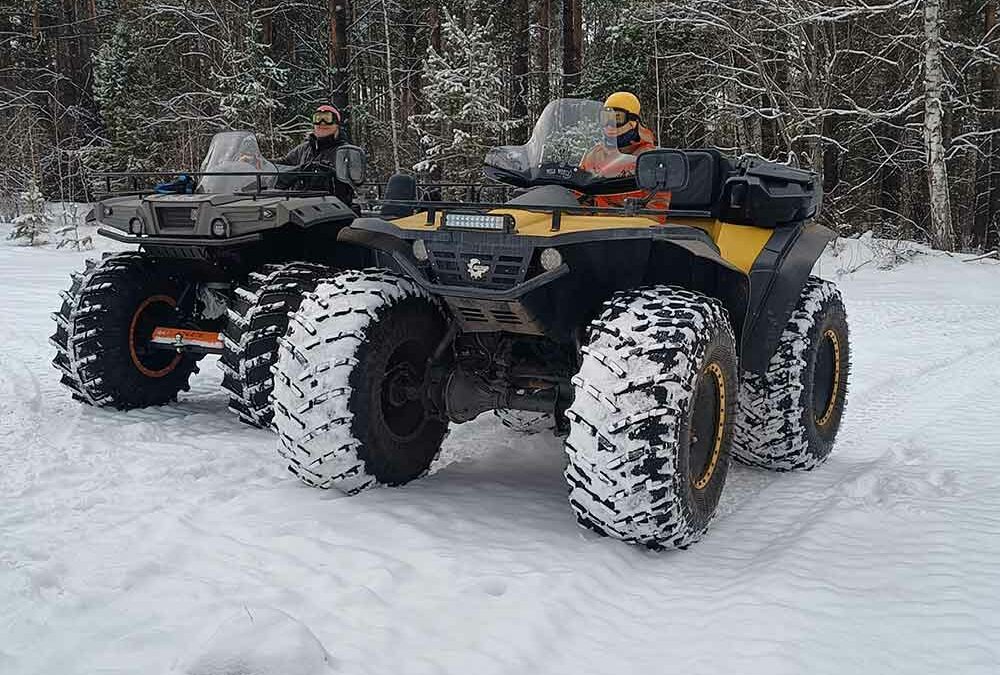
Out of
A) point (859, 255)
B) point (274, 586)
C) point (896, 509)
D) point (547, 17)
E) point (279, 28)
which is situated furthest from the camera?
point (279, 28)

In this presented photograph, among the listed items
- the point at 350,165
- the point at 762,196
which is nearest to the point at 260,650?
the point at 762,196

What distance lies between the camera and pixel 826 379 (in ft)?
19.2

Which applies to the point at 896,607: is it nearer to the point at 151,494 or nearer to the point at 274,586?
the point at 274,586

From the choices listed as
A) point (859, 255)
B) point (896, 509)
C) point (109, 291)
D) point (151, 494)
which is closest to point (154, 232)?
point (109, 291)

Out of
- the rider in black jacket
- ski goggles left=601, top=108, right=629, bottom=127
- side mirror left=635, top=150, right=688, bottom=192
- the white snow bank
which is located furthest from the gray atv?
the white snow bank

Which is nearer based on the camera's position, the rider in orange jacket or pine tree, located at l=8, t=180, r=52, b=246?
the rider in orange jacket

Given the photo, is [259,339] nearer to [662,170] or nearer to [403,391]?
[403,391]

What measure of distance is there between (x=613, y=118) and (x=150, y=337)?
3.91m

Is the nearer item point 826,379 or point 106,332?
point 826,379

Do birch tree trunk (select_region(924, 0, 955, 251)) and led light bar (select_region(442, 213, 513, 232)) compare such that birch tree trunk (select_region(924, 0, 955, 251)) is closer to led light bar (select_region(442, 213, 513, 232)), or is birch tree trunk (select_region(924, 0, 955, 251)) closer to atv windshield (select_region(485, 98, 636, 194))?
atv windshield (select_region(485, 98, 636, 194))

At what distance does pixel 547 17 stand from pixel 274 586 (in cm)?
2348

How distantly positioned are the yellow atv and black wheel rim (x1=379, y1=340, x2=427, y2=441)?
12mm

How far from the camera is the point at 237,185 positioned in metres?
7.00

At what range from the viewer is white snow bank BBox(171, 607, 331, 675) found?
2.68 meters
